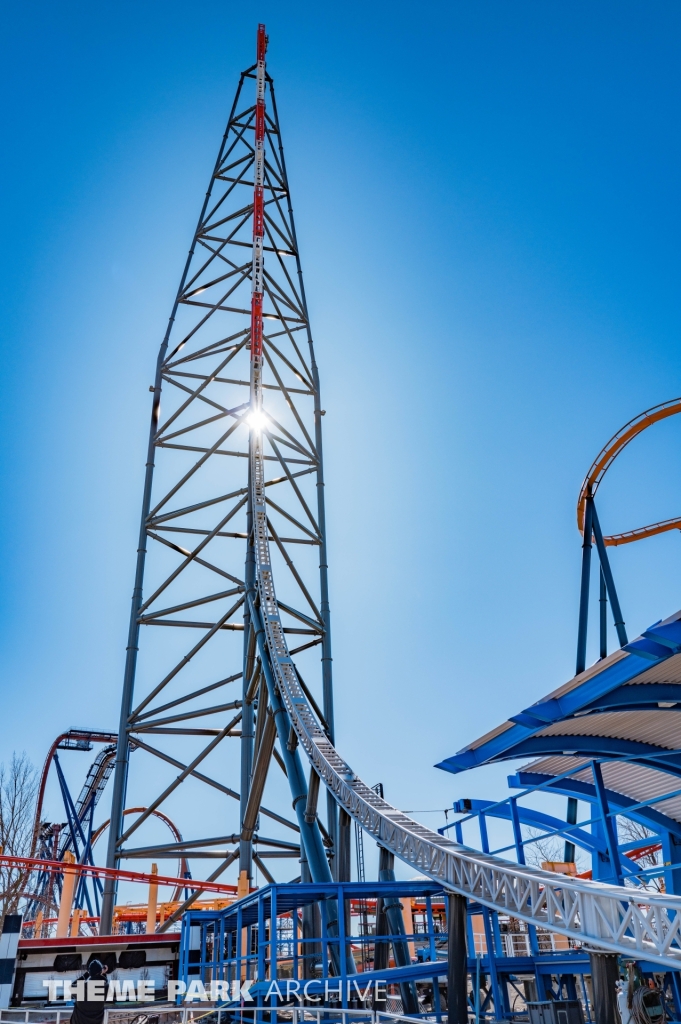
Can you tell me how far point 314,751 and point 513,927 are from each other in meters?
8.47

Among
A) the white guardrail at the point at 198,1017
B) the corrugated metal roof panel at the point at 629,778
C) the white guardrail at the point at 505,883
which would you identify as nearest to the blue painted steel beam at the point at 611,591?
the corrugated metal roof panel at the point at 629,778

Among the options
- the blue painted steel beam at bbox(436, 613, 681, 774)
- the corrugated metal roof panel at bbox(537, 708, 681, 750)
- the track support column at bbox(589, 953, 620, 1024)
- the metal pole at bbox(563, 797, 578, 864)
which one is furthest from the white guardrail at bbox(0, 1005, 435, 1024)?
the metal pole at bbox(563, 797, 578, 864)

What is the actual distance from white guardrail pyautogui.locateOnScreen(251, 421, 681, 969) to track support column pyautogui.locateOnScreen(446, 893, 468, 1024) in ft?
0.77

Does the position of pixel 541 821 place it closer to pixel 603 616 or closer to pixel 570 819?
pixel 570 819

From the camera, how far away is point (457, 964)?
815 cm

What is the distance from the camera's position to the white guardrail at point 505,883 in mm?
5832

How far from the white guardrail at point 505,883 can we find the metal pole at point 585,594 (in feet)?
15.9

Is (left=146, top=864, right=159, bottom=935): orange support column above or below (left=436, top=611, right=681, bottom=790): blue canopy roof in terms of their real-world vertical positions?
below

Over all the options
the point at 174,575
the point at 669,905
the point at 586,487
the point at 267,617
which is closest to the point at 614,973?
the point at 669,905

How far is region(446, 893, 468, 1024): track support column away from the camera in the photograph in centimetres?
776

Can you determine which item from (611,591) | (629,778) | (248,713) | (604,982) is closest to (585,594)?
(611,591)

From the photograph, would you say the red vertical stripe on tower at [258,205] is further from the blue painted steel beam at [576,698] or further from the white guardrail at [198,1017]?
the white guardrail at [198,1017]

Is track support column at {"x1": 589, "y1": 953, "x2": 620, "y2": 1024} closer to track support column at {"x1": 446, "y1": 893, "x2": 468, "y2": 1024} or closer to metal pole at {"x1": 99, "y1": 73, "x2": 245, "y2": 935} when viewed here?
track support column at {"x1": 446, "y1": 893, "x2": 468, "y2": 1024}

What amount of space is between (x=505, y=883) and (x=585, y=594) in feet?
28.4
